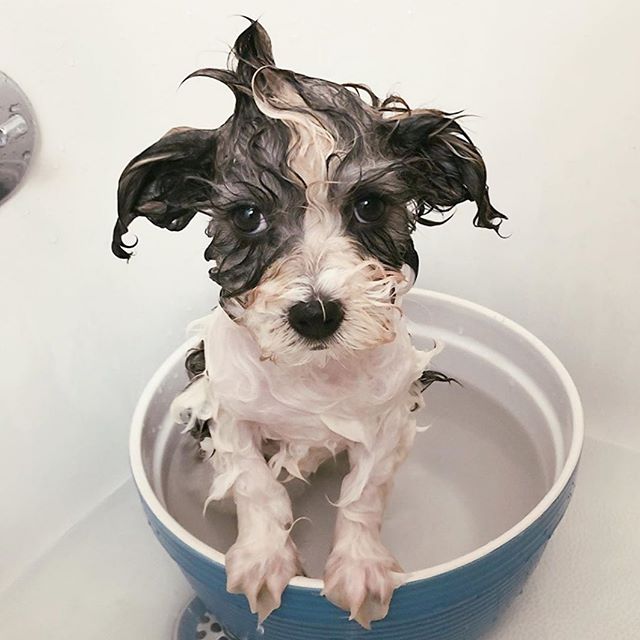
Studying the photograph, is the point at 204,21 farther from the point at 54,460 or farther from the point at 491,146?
the point at 54,460

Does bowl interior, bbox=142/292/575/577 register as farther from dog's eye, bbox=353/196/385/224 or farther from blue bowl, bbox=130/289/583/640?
dog's eye, bbox=353/196/385/224

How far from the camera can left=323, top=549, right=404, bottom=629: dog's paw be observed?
40.7 inches

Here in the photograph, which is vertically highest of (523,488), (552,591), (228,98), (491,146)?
(228,98)

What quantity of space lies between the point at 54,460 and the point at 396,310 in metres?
0.90

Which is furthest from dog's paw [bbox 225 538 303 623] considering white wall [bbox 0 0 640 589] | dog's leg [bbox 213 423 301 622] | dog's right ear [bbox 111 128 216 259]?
white wall [bbox 0 0 640 589]

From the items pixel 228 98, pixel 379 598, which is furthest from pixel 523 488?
pixel 228 98

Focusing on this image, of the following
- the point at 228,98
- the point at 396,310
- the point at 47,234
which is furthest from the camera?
the point at 228,98

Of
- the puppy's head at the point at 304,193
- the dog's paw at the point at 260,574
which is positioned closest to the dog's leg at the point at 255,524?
the dog's paw at the point at 260,574

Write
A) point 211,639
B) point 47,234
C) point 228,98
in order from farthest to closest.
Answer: point 228,98
point 47,234
point 211,639

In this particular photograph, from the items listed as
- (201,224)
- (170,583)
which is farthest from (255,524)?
(201,224)

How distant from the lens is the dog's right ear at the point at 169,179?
96 centimetres

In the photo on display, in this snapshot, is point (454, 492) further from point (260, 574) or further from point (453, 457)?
point (260, 574)

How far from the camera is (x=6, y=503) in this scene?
1.54 meters

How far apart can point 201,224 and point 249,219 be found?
0.81 m
